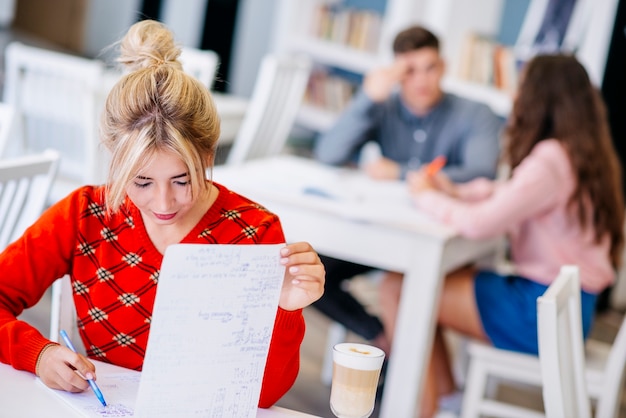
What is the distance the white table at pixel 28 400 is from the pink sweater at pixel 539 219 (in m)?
1.43

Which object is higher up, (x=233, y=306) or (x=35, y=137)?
(x=233, y=306)

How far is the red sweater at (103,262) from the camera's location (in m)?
1.45

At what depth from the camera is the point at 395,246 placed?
253cm

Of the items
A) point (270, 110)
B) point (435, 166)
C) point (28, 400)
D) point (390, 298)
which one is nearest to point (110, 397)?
point (28, 400)

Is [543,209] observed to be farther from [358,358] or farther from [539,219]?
[358,358]

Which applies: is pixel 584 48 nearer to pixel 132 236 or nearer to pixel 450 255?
pixel 450 255

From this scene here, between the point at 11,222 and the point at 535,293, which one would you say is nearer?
the point at 11,222

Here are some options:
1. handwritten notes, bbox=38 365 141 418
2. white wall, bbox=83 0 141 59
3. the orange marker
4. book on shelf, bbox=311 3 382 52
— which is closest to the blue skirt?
the orange marker

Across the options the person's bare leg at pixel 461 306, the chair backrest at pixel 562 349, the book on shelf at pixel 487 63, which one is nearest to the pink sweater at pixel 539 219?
the person's bare leg at pixel 461 306

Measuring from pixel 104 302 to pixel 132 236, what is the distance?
0.37 feet

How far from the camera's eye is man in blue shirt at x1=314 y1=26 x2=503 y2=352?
331 centimetres

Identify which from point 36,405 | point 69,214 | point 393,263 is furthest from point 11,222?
point 393,263

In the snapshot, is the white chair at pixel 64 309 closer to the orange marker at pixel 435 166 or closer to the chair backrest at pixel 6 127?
the chair backrest at pixel 6 127

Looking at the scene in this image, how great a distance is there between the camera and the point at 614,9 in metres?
4.22
